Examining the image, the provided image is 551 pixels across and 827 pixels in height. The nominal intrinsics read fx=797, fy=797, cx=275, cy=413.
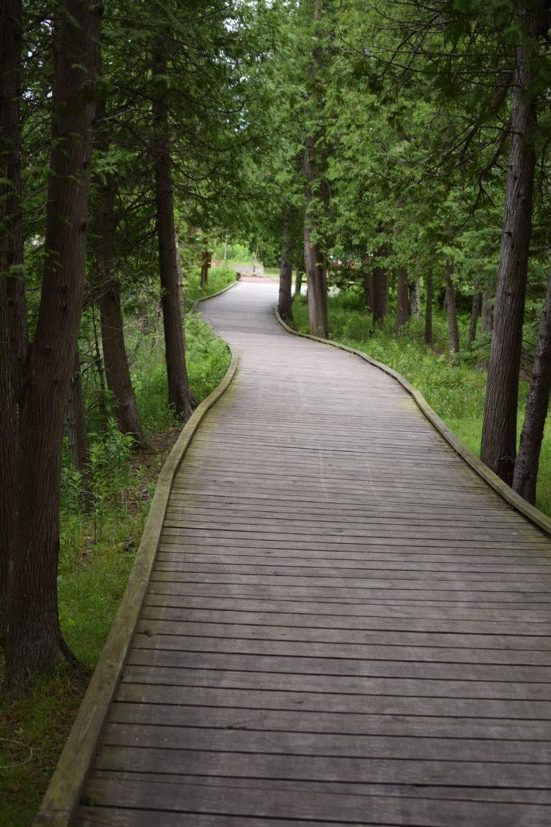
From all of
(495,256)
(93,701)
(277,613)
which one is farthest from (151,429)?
(93,701)

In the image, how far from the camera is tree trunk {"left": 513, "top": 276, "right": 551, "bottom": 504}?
388 inches

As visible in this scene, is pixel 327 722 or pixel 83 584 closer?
pixel 327 722

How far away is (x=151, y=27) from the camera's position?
7859mm

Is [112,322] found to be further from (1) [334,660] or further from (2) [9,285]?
(1) [334,660]

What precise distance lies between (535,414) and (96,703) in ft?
23.7

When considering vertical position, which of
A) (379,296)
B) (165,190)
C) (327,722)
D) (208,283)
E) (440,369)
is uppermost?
(165,190)

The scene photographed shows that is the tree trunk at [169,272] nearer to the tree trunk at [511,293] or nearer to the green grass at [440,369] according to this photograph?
the tree trunk at [511,293]

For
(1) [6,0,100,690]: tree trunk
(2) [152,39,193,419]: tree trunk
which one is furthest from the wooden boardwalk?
(2) [152,39,193,419]: tree trunk

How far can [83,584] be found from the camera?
7.48 meters

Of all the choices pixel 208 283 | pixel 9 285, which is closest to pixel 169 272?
pixel 9 285

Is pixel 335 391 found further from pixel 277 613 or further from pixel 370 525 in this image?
pixel 277 613

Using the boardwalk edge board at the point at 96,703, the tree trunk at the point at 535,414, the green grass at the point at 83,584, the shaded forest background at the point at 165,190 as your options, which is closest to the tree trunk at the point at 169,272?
the shaded forest background at the point at 165,190

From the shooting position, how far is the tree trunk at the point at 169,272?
12008 mm

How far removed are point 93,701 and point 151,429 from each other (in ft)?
34.1
